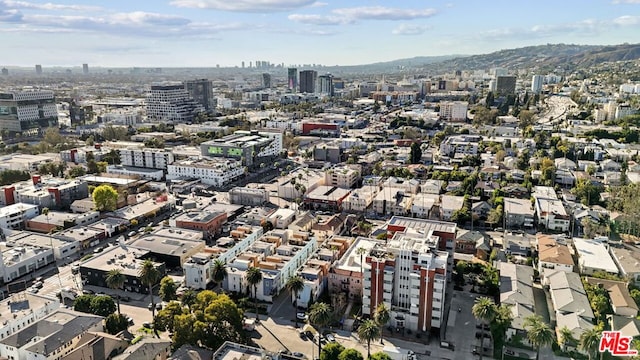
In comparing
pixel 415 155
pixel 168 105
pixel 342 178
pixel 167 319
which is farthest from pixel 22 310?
Answer: pixel 168 105

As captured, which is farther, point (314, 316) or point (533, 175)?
point (533, 175)

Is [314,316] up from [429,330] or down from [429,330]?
up

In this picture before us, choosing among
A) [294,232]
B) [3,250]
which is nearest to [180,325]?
[294,232]

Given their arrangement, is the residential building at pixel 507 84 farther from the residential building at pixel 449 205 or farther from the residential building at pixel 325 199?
the residential building at pixel 325 199

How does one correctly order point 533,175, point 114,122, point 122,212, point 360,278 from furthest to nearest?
point 114,122
point 533,175
point 122,212
point 360,278

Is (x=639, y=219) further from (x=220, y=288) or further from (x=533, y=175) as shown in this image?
(x=220, y=288)

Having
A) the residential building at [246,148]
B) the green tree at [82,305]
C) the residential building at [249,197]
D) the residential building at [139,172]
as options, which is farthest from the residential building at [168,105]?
the green tree at [82,305]

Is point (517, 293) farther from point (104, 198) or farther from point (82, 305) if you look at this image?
point (104, 198)
